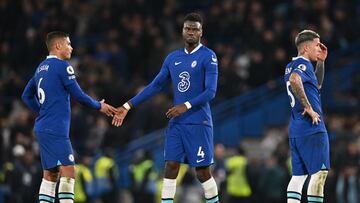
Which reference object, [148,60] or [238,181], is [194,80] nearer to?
[238,181]

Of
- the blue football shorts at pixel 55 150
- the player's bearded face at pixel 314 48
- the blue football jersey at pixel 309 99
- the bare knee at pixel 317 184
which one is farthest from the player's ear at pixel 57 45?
the bare knee at pixel 317 184

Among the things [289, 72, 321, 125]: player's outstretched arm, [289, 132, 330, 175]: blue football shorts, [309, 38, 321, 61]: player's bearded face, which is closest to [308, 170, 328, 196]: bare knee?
[289, 132, 330, 175]: blue football shorts

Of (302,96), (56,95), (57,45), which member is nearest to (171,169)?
(56,95)

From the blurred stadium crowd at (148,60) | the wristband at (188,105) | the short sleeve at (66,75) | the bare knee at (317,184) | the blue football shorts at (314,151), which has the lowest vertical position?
the bare knee at (317,184)

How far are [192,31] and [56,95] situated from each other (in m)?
1.99

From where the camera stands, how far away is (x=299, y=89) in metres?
12.3

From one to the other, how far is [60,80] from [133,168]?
8.75 meters

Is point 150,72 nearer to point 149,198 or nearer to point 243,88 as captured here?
point 243,88

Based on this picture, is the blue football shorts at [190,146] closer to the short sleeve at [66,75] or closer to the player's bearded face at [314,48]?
the short sleeve at [66,75]

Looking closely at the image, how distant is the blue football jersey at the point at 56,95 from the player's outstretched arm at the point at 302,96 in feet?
8.80

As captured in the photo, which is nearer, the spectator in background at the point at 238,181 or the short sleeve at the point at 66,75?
the short sleeve at the point at 66,75

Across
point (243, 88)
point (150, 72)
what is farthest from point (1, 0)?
point (243, 88)

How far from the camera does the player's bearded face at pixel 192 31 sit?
496 inches

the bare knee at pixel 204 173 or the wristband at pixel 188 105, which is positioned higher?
the wristband at pixel 188 105
